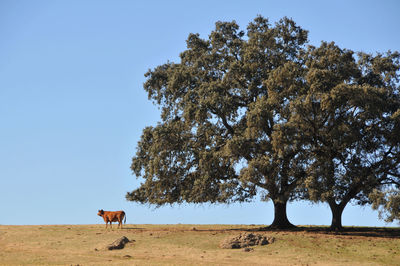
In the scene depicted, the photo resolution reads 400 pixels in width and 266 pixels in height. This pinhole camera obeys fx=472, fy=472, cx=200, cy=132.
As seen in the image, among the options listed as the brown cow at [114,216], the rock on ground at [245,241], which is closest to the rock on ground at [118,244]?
the rock on ground at [245,241]

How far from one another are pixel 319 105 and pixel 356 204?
10.3m

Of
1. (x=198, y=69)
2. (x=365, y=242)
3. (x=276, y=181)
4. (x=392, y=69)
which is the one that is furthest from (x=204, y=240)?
(x=392, y=69)

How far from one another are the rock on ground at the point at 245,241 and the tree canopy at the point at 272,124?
4327 millimetres

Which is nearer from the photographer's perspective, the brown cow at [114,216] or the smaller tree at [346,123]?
the smaller tree at [346,123]

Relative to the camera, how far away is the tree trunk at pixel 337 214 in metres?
38.0

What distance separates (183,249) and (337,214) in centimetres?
1539

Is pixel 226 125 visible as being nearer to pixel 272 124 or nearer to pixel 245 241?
pixel 272 124

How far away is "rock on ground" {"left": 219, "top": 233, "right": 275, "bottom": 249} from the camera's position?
95.9 ft

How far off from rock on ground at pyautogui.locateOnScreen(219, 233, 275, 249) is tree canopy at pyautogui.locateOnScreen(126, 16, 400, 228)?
4.33 metres

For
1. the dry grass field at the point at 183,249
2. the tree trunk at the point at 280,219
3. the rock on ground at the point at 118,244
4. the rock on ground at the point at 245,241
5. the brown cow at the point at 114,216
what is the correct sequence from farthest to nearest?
the tree trunk at the point at 280,219 → the brown cow at the point at 114,216 → the rock on ground at the point at 245,241 → the rock on ground at the point at 118,244 → the dry grass field at the point at 183,249

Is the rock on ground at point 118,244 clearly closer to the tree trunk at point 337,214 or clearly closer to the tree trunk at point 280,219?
the tree trunk at point 280,219

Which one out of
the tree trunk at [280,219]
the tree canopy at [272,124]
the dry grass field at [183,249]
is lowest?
the dry grass field at [183,249]

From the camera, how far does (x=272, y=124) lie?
119ft

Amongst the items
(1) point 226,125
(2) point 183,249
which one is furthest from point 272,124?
(2) point 183,249
